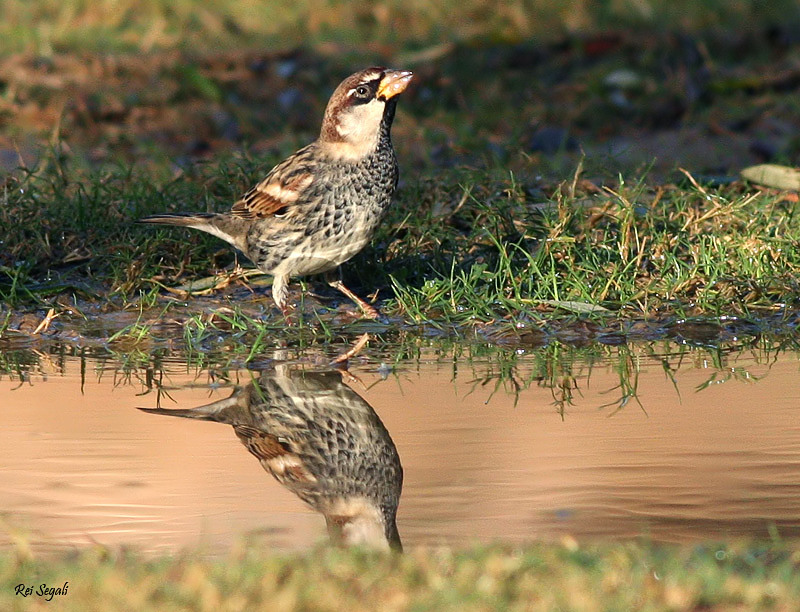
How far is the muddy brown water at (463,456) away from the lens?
3.97m

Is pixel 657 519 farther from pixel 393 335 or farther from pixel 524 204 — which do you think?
pixel 524 204

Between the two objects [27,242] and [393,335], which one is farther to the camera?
[27,242]

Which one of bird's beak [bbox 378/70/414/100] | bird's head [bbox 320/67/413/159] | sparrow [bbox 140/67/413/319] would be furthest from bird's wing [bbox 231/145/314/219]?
bird's beak [bbox 378/70/414/100]

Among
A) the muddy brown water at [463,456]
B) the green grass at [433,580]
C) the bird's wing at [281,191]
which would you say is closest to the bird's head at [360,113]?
the bird's wing at [281,191]

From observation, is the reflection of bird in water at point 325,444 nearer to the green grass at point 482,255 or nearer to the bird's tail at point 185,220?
the green grass at point 482,255

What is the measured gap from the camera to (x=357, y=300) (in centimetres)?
673

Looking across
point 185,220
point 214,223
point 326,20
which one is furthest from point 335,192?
point 326,20

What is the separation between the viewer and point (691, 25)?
13.5 meters

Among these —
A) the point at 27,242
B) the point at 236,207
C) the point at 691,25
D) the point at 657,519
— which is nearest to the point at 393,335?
the point at 236,207

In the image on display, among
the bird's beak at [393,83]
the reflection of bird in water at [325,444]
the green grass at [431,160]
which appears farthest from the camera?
the green grass at [431,160]

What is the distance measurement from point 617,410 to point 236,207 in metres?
2.40

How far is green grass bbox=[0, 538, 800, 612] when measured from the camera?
3.19 m

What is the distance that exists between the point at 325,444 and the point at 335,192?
1923 mm

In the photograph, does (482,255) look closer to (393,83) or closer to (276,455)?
(393,83)
